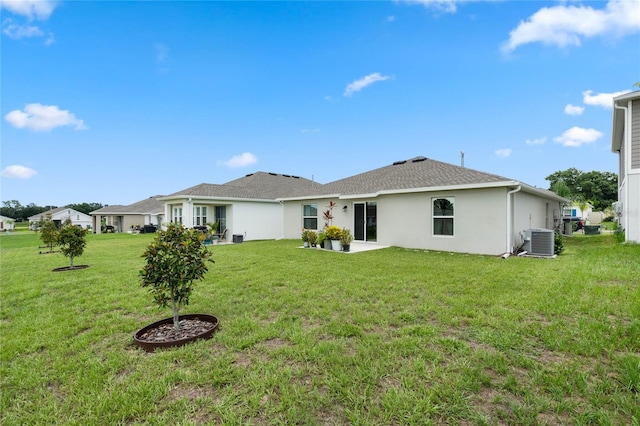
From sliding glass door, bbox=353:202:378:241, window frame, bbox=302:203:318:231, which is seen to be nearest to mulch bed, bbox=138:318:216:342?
sliding glass door, bbox=353:202:378:241

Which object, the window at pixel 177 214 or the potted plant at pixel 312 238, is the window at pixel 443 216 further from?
the window at pixel 177 214

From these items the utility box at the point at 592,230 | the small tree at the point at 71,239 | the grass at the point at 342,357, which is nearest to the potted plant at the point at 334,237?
the grass at the point at 342,357

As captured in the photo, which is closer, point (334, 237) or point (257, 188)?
point (334, 237)

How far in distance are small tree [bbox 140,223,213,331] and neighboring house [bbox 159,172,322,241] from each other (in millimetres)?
12764

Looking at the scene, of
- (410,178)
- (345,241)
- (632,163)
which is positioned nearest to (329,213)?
(345,241)

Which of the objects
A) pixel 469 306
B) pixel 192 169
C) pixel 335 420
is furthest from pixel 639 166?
pixel 192 169

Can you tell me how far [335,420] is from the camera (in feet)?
6.78

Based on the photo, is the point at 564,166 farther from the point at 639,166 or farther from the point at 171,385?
the point at 171,385

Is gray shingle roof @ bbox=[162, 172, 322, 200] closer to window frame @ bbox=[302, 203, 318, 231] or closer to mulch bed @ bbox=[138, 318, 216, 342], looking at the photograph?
window frame @ bbox=[302, 203, 318, 231]

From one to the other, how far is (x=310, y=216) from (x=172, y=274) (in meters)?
13.0

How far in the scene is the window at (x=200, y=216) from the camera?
16938 mm

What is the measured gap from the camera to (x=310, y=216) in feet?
53.7

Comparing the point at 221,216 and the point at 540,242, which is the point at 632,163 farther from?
the point at 221,216

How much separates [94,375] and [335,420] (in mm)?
2306
